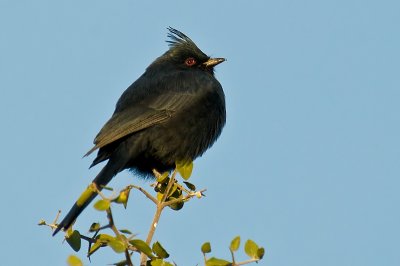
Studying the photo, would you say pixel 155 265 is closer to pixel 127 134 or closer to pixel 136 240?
pixel 136 240

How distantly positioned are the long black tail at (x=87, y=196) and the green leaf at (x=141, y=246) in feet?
1.02

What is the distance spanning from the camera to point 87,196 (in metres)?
3.70

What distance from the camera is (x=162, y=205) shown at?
14.6ft

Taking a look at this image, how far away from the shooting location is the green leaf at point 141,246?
3.47 meters

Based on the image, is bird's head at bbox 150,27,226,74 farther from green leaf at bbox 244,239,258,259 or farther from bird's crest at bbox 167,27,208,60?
green leaf at bbox 244,239,258,259

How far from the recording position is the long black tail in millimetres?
3705

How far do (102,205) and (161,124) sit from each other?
13.0 ft

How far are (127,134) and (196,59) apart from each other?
2.03 metres

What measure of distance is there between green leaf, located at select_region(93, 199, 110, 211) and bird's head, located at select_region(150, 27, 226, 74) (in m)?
5.30

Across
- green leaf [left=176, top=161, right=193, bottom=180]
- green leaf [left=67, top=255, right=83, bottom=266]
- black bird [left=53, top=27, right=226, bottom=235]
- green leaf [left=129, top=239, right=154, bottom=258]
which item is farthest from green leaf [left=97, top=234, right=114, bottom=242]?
black bird [left=53, top=27, right=226, bottom=235]

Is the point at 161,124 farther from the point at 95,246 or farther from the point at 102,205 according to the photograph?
the point at 102,205

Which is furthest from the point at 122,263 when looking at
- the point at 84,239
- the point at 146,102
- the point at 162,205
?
the point at 146,102

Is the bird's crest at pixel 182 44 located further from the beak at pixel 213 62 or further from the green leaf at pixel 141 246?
the green leaf at pixel 141 246

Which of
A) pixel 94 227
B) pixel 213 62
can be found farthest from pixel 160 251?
pixel 213 62
